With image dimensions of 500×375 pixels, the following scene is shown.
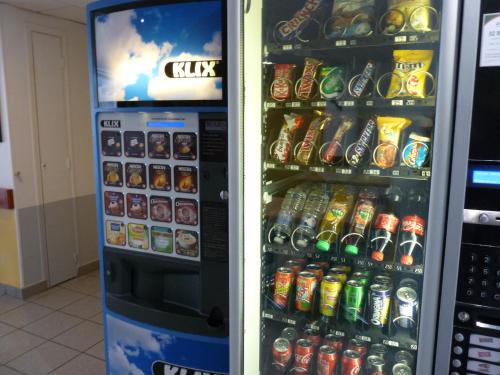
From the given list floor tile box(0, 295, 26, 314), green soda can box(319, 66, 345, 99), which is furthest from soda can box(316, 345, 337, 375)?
floor tile box(0, 295, 26, 314)

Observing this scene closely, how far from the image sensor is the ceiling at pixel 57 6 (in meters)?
3.40

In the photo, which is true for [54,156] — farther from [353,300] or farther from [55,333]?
[353,300]

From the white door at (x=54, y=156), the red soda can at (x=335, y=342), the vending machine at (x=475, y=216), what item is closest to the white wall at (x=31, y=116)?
the white door at (x=54, y=156)

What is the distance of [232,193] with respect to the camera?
54.2 inches

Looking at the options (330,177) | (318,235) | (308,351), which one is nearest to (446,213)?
(318,235)

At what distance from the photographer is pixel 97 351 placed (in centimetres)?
298

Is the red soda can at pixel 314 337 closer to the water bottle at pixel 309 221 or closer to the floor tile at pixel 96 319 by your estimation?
the water bottle at pixel 309 221

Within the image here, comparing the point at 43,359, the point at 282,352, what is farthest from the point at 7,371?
the point at 282,352

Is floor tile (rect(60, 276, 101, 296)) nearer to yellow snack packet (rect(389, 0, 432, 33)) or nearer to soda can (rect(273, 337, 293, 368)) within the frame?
soda can (rect(273, 337, 293, 368))

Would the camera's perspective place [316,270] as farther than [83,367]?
No

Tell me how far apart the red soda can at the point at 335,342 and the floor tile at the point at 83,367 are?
1763 millimetres

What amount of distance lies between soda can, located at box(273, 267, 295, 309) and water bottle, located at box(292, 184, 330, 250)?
0.13 meters

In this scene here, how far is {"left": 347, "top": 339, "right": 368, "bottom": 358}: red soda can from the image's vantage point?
1562 mm

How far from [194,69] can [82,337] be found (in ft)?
8.05
